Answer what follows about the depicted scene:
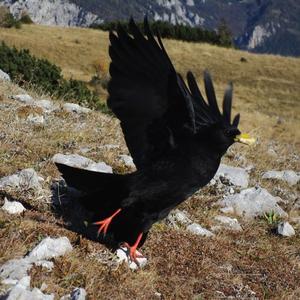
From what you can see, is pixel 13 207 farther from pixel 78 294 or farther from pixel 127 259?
pixel 78 294

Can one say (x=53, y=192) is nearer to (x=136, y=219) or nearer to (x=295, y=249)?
(x=136, y=219)

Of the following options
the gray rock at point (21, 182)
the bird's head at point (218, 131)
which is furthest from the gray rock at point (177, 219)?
the bird's head at point (218, 131)

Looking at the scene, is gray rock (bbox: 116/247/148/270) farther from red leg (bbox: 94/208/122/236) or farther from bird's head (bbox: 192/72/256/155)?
bird's head (bbox: 192/72/256/155)

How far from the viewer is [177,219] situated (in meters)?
6.48

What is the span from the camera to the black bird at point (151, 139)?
4641 mm

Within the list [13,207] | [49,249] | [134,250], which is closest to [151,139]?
[134,250]

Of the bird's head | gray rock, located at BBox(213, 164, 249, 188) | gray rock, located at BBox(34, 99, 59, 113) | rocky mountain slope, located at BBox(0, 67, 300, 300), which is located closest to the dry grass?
rocky mountain slope, located at BBox(0, 67, 300, 300)

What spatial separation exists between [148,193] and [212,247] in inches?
60.5

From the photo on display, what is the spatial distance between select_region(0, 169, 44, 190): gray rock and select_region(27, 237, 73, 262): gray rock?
4.53 ft

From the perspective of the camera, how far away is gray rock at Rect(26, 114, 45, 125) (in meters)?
8.78

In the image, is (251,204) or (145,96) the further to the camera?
(251,204)

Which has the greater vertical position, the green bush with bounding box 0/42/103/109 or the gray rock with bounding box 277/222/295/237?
the gray rock with bounding box 277/222/295/237

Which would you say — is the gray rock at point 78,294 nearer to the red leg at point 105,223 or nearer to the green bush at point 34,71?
the red leg at point 105,223

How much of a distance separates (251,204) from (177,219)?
1.69 m
